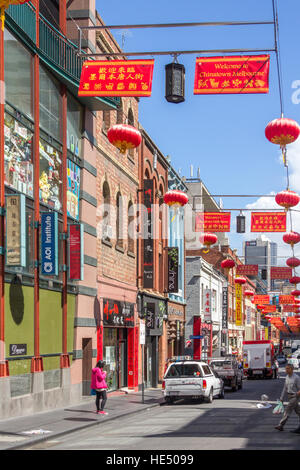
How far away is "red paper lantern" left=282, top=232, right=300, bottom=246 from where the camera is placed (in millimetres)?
30906

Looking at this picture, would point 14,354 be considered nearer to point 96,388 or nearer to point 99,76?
point 96,388

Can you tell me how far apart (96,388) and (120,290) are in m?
11.4

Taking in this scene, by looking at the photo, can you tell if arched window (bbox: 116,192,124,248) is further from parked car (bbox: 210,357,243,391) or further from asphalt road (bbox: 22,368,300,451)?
asphalt road (bbox: 22,368,300,451)

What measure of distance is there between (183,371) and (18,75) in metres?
12.9

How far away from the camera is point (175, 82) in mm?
16000

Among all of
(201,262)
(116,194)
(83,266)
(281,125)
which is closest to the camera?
(281,125)

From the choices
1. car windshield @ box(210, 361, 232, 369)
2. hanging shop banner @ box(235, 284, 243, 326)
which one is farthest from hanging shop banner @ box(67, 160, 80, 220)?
hanging shop banner @ box(235, 284, 243, 326)

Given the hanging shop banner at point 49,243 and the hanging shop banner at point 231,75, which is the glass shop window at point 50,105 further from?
the hanging shop banner at point 231,75

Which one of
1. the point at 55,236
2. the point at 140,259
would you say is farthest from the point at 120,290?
the point at 55,236

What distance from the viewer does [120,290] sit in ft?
110

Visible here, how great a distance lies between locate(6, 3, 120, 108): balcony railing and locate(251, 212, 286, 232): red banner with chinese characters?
945 centimetres

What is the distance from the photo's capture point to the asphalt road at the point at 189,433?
14.7m

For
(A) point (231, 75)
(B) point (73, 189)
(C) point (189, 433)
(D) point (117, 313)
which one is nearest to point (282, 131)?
(A) point (231, 75)
